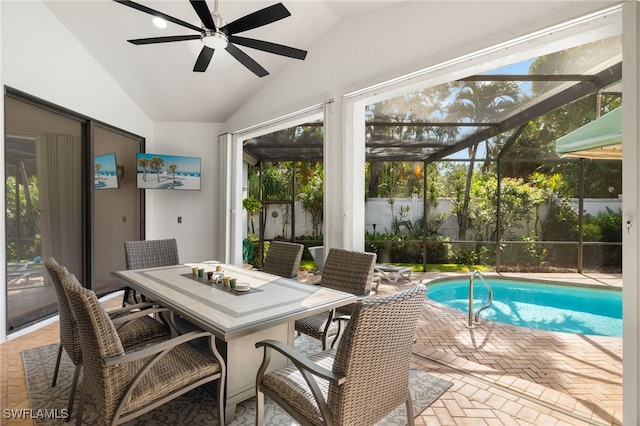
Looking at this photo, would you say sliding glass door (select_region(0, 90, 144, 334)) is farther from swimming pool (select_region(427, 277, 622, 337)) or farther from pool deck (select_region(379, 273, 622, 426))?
swimming pool (select_region(427, 277, 622, 337))

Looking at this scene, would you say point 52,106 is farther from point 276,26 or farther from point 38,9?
point 276,26

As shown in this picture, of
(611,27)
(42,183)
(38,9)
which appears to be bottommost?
(42,183)

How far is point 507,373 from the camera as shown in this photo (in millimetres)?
2570

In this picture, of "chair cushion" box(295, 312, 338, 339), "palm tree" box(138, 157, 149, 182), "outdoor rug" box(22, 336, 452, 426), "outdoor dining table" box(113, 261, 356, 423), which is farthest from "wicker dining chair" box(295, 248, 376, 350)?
"palm tree" box(138, 157, 149, 182)

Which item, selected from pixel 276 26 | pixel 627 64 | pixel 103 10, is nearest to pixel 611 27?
pixel 627 64

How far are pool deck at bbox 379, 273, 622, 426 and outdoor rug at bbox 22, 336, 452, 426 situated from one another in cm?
12

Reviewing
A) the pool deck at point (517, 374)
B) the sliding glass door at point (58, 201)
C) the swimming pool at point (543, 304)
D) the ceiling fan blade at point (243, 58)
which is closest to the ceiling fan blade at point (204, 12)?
the ceiling fan blade at point (243, 58)

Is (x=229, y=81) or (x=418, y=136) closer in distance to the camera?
(x=229, y=81)

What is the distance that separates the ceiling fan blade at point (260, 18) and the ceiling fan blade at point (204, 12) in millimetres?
108

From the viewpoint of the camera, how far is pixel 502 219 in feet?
22.5

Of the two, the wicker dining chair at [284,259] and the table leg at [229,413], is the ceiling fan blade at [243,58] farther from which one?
the table leg at [229,413]

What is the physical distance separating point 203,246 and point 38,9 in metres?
3.85

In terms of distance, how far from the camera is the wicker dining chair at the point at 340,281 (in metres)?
2.34

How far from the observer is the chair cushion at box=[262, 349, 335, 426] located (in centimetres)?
139
